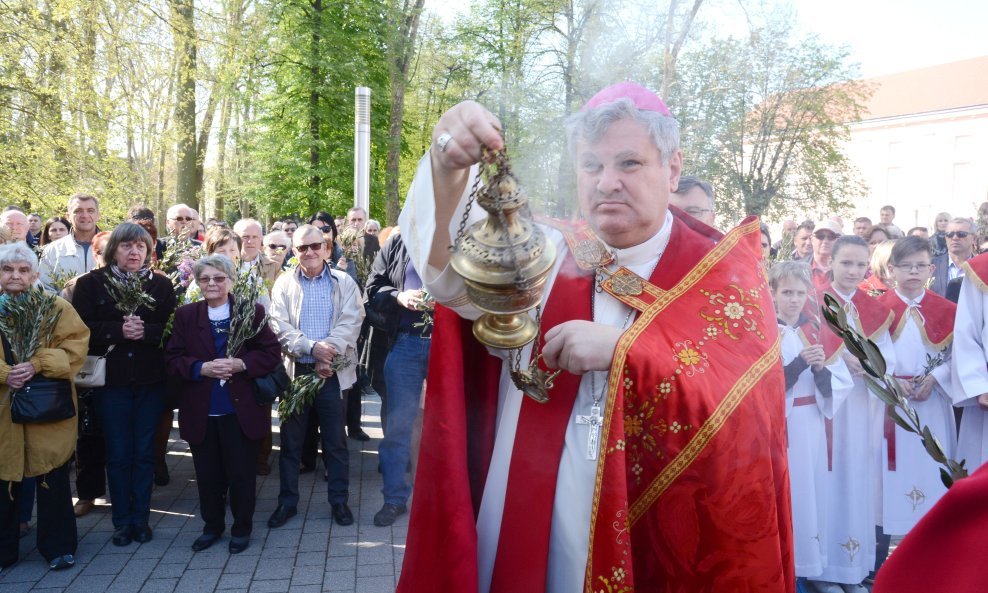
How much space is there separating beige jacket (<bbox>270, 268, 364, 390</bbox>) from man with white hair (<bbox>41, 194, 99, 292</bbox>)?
7.14 ft

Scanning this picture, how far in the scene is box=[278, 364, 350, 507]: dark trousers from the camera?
5.55 meters

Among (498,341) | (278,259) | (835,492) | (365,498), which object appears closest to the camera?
(498,341)

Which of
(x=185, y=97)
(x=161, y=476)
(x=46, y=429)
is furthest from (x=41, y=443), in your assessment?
(x=185, y=97)

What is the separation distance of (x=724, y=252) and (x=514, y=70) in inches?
30.9

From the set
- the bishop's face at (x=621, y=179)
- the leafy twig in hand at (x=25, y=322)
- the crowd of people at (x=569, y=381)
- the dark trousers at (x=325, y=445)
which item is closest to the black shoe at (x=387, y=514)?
the crowd of people at (x=569, y=381)

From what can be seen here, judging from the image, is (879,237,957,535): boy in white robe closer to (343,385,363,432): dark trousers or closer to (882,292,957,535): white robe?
(882,292,957,535): white robe

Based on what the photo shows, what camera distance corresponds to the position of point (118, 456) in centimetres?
507

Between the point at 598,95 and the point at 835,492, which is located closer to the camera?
the point at 598,95

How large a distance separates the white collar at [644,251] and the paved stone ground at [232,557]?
3290 millimetres

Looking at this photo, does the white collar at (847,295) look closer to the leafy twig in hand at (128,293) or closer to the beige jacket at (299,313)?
the beige jacket at (299,313)

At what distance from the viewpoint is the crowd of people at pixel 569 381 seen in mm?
1717

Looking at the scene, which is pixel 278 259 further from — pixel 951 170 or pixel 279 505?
pixel 951 170

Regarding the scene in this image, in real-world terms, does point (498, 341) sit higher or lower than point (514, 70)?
lower

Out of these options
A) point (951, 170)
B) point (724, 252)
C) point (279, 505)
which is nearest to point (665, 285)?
point (724, 252)
